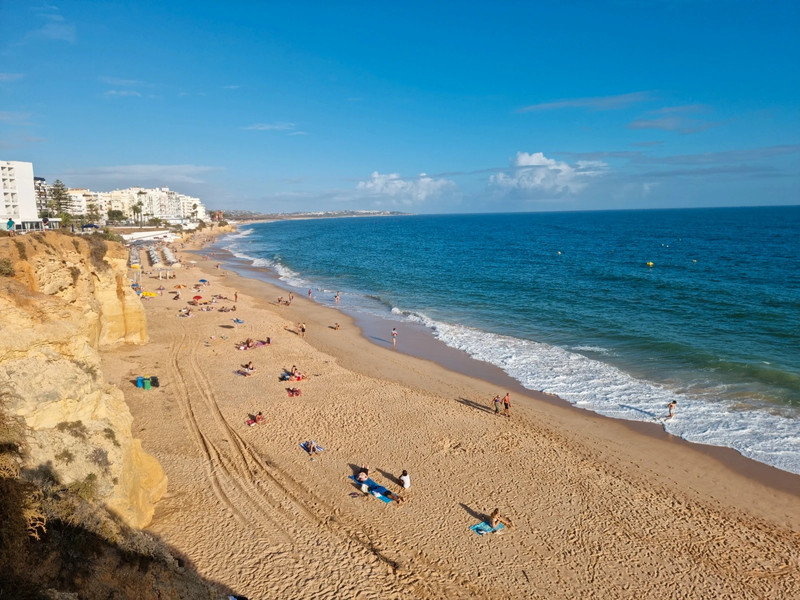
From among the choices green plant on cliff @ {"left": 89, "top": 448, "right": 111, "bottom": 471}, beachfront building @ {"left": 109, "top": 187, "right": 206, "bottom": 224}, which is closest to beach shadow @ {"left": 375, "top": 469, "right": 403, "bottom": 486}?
green plant on cliff @ {"left": 89, "top": 448, "right": 111, "bottom": 471}

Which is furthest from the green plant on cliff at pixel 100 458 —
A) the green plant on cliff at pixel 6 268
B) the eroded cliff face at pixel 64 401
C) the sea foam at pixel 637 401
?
the sea foam at pixel 637 401

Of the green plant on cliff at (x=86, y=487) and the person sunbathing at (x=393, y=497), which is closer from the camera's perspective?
the green plant on cliff at (x=86, y=487)

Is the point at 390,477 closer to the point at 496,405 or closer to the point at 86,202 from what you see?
the point at 496,405

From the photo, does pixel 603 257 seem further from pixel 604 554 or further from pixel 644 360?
pixel 604 554

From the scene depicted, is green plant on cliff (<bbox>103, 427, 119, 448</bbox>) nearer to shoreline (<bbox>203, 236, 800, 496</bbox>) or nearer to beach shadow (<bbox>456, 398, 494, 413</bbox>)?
beach shadow (<bbox>456, 398, 494, 413</bbox>)

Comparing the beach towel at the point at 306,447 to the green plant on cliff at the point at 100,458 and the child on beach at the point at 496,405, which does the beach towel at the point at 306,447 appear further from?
the child on beach at the point at 496,405

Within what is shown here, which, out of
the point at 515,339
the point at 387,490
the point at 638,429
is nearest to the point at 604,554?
the point at 387,490
